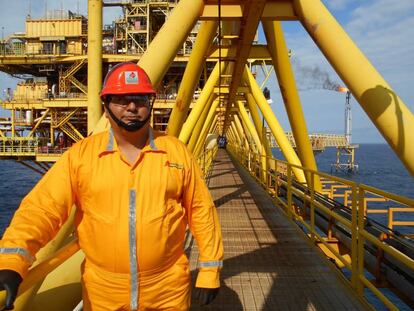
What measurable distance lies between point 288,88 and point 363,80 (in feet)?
12.7

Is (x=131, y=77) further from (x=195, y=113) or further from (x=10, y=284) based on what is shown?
(x=195, y=113)

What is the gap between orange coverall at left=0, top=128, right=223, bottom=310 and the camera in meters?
2.20

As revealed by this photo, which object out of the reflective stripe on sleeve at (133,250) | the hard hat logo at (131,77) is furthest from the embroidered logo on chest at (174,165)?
the hard hat logo at (131,77)

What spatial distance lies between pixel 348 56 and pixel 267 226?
4158 millimetres

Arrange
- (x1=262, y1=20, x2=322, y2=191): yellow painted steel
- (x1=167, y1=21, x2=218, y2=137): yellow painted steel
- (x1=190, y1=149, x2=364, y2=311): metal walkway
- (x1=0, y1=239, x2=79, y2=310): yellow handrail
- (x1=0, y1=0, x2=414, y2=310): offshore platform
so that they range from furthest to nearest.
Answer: (x1=262, y1=20, x2=322, y2=191): yellow painted steel
(x1=167, y1=21, x2=218, y2=137): yellow painted steel
(x1=190, y1=149, x2=364, y2=311): metal walkway
(x1=0, y1=0, x2=414, y2=310): offshore platform
(x1=0, y1=239, x2=79, y2=310): yellow handrail

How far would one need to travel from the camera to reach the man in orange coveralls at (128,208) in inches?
86.6

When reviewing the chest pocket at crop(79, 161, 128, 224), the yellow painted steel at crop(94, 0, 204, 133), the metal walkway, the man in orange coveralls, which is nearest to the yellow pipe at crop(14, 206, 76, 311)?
the man in orange coveralls

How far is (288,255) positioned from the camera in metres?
5.49

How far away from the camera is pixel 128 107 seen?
229 centimetres

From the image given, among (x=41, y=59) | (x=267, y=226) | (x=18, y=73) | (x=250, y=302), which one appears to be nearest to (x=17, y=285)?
(x=250, y=302)

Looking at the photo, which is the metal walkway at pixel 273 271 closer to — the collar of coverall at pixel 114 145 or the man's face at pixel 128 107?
the collar of coverall at pixel 114 145

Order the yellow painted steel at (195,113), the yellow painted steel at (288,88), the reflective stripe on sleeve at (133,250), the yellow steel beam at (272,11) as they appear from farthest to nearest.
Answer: the yellow painted steel at (195,113)
the yellow painted steel at (288,88)
the yellow steel beam at (272,11)
the reflective stripe on sleeve at (133,250)

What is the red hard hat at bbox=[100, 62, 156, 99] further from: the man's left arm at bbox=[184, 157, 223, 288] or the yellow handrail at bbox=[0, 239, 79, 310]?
the yellow handrail at bbox=[0, 239, 79, 310]

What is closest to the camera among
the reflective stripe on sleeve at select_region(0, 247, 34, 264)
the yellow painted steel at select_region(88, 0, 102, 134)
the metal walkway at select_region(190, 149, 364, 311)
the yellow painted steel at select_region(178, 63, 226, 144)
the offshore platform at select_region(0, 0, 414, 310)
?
the reflective stripe on sleeve at select_region(0, 247, 34, 264)
